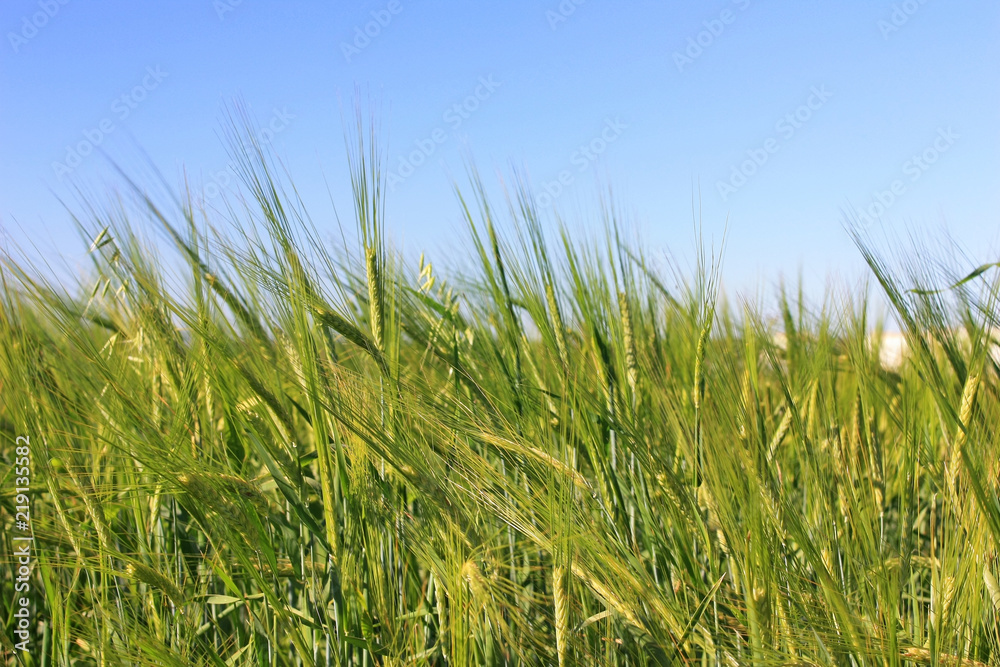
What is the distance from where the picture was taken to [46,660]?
3.84 ft

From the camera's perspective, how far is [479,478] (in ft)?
3.04

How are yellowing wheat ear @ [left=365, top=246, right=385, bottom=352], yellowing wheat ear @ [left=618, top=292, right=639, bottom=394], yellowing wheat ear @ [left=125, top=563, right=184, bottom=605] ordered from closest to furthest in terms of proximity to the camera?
yellowing wheat ear @ [left=125, top=563, right=184, bottom=605] < yellowing wheat ear @ [left=365, top=246, right=385, bottom=352] < yellowing wheat ear @ [left=618, top=292, right=639, bottom=394]

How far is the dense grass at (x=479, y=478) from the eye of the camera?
81 centimetres

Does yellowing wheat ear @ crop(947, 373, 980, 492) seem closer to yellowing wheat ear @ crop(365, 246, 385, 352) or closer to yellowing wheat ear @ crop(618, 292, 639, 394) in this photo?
yellowing wheat ear @ crop(618, 292, 639, 394)

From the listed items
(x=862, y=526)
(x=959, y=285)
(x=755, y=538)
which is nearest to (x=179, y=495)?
(x=755, y=538)

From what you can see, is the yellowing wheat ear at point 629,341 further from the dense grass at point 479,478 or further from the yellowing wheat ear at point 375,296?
the yellowing wheat ear at point 375,296

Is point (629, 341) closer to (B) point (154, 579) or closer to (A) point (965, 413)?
(A) point (965, 413)

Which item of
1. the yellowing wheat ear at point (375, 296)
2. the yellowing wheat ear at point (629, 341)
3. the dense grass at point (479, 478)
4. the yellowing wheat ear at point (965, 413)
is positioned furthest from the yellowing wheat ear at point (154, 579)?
the yellowing wheat ear at point (965, 413)

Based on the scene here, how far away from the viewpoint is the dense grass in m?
0.81

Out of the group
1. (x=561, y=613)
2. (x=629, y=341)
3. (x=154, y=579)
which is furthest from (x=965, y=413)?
(x=154, y=579)

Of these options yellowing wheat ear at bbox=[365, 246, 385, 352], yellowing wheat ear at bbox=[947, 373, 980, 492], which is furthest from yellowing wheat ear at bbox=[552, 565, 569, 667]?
yellowing wheat ear at bbox=[947, 373, 980, 492]

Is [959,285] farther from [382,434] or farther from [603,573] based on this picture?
[382,434]

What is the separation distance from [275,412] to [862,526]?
811 millimetres

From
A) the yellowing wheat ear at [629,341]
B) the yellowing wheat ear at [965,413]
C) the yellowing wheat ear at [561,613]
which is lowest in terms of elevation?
the yellowing wheat ear at [561,613]
